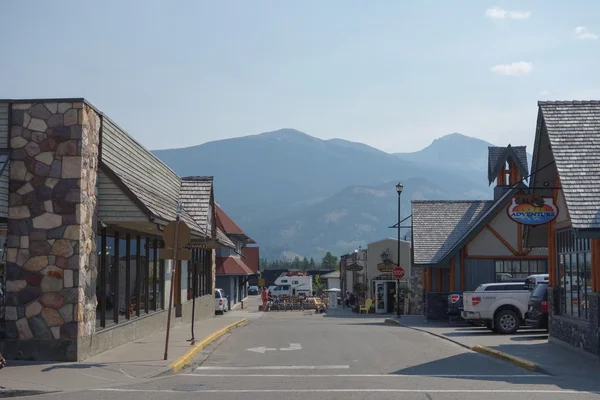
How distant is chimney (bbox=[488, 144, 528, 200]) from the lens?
134 feet

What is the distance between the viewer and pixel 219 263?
57938 mm

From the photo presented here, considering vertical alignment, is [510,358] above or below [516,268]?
below

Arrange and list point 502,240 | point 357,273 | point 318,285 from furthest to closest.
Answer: point 318,285
point 357,273
point 502,240

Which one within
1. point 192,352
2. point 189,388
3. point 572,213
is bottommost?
point 189,388

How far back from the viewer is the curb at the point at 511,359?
52.4 feet

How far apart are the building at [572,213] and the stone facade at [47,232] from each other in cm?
980

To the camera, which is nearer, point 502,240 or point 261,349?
point 261,349

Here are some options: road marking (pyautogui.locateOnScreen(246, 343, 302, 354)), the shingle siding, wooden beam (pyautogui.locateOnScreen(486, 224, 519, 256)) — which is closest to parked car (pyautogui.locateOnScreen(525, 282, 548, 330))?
road marking (pyautogui.locateOnScreen(246, 343, 302, 354))

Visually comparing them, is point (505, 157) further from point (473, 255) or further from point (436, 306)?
point (436, 306)

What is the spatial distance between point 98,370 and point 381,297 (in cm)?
4359

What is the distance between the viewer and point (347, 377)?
14.7 metres

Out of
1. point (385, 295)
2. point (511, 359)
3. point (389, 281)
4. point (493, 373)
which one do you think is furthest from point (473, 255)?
point (493, 373)

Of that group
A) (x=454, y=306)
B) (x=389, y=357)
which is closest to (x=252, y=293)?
(x=454, y=306)

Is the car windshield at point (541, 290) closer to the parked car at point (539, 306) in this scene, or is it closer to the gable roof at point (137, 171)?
the parked car at point (539, 306)
